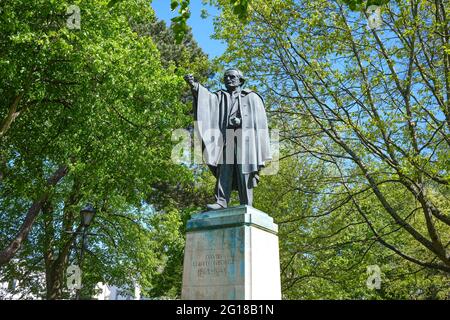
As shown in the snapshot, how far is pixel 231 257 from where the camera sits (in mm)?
6227

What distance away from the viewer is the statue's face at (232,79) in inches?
305

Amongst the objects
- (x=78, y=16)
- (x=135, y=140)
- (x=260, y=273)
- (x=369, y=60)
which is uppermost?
(x=78, y=16)

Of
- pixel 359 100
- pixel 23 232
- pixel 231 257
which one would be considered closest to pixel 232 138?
pixel 231 257

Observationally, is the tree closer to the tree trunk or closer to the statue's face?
the tree trunk

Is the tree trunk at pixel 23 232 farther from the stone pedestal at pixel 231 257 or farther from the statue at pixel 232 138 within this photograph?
the stone pedestal at pixel 231 257

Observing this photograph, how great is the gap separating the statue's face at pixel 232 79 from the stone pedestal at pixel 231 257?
84.2 inches

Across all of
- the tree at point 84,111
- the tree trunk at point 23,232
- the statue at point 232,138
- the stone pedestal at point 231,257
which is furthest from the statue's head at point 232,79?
the tree trunk at point 23,232

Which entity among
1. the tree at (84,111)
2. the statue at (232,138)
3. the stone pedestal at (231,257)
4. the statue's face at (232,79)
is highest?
the tree at (84,111)

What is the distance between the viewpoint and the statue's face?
25.4ft

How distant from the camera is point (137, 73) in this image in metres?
14.1
